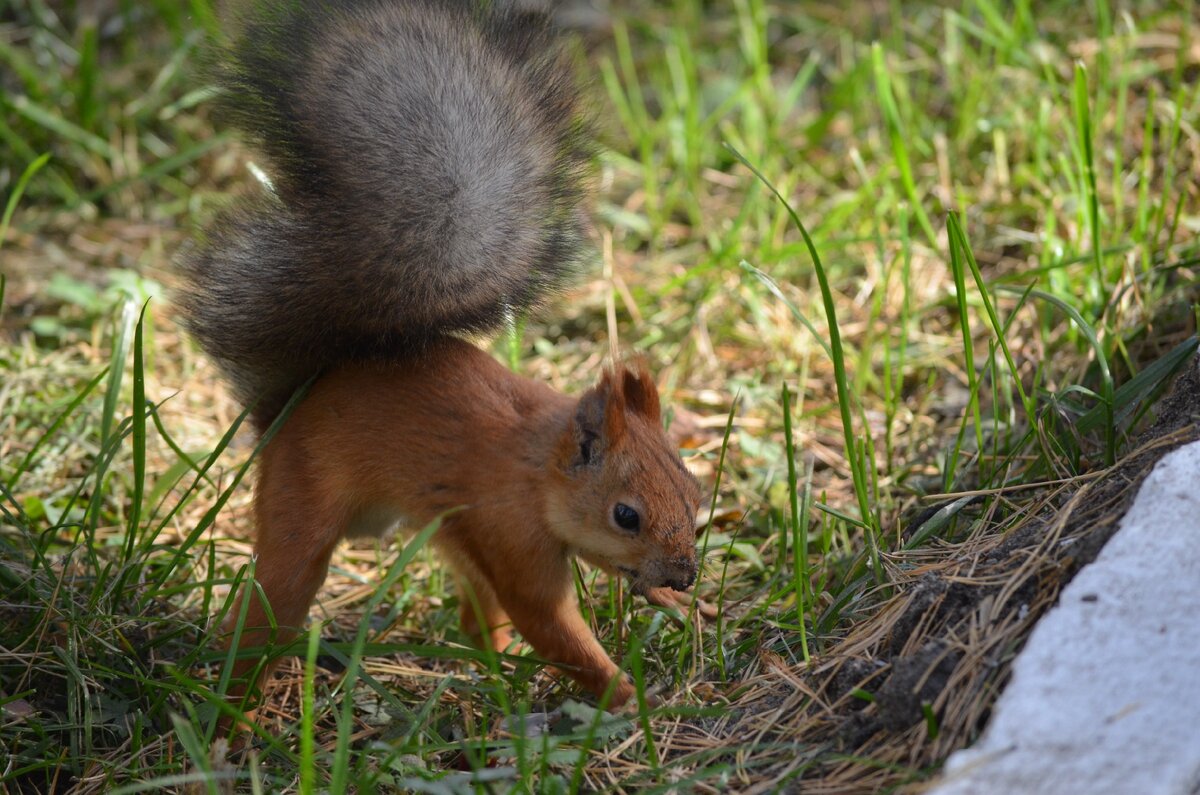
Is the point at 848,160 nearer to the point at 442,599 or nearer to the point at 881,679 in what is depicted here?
the point at 442,599

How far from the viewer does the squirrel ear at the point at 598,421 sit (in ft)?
6.09

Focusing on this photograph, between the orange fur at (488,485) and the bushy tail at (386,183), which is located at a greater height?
the bushy tail at (386,183)

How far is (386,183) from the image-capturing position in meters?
1.79

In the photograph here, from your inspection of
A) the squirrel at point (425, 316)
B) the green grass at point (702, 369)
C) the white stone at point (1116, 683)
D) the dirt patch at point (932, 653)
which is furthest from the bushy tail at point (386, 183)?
the white stone at point (1116, 683)

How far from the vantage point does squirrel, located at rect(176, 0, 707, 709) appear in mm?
1797

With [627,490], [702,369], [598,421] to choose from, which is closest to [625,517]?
[627,490]

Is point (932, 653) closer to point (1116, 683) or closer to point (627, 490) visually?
point (1116, 683)

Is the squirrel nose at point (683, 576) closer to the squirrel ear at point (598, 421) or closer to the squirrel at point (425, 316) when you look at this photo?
the squirrel at point (425, 316)

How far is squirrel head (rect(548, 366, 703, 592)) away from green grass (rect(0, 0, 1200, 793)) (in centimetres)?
11

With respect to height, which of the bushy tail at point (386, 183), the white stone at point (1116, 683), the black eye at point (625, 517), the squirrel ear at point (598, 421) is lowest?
the black eye at point (625, 517)

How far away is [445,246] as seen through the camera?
6.06 feet

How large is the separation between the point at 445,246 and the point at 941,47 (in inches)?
103

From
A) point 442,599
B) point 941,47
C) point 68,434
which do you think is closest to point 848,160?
point 941,47

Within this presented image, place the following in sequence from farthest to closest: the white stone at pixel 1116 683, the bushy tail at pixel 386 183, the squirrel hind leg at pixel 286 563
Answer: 1. the squirrel hind leg at pixel 286 563
2. the bushy tail at pixel 386 183
3. the white stone at pixel 1116 683
